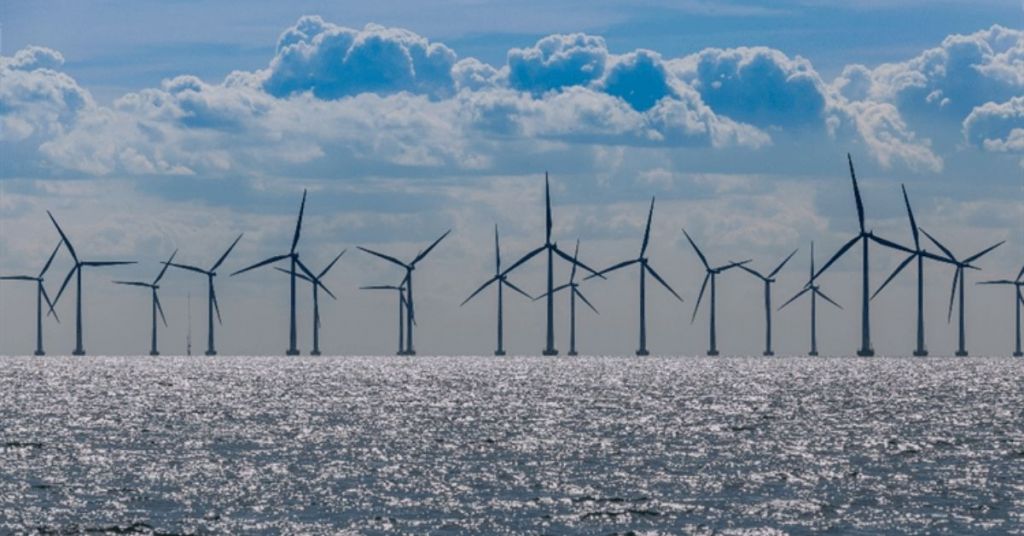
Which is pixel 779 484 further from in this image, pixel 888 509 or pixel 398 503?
pixel 398 503

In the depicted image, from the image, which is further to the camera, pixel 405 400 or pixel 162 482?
pixel 405 400

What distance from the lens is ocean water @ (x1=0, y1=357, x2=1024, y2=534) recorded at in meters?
66.0

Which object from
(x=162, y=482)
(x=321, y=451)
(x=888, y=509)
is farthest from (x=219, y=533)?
(x=321, y=451)

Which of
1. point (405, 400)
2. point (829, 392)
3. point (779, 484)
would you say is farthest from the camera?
point (829, 392)

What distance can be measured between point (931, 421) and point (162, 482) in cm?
6046

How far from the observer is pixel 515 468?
8462 cm

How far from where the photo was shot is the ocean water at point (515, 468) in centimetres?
6600

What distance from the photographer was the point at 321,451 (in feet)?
311

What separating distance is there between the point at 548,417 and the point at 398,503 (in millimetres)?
57290

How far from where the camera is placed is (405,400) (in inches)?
6344

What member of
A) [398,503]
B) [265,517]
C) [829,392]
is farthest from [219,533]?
[829,392]

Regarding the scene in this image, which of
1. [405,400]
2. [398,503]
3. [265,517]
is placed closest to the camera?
[265,517]

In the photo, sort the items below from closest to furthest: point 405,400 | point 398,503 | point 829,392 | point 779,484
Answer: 1. point 398,503
2. point 779,484
3. point 405,400
4. point 829,392

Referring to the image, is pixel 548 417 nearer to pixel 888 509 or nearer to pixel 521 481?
pixel 521 481
